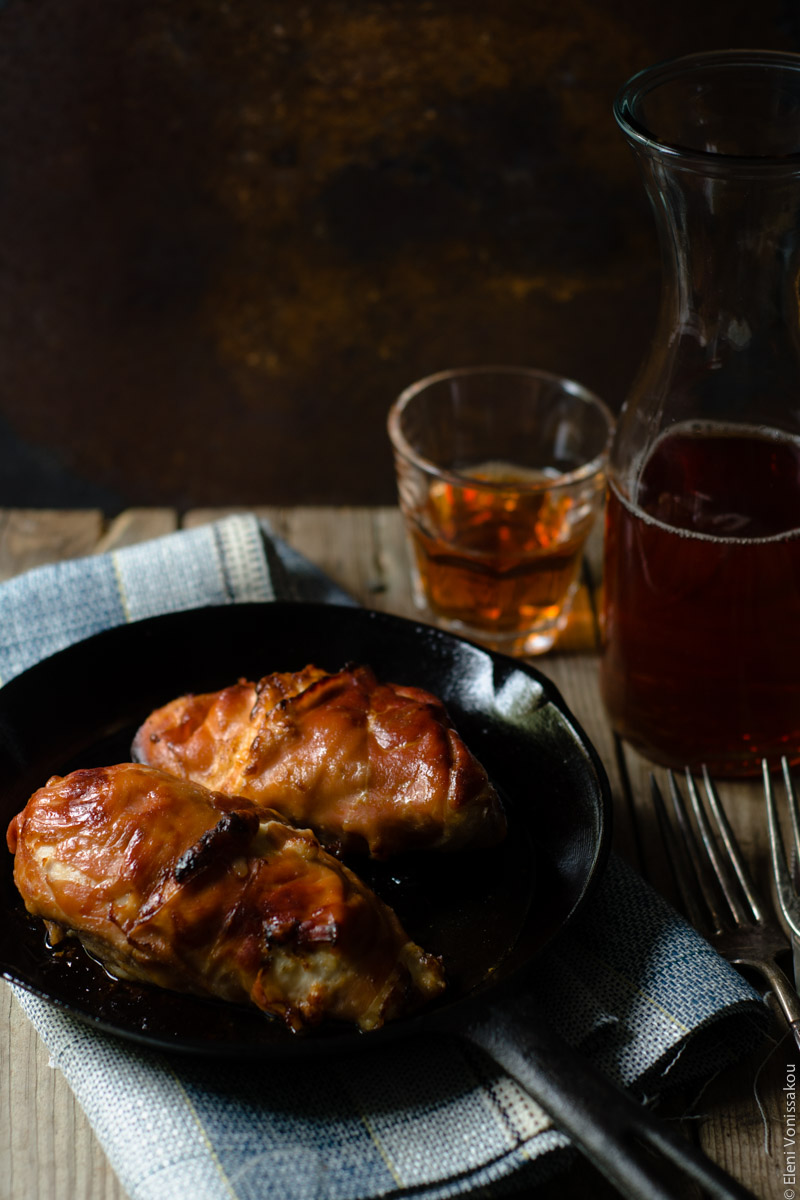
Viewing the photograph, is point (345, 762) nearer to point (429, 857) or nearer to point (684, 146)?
point (429, 857)

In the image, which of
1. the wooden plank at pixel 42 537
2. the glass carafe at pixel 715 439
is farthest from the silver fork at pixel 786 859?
the wooden plank at pixel 42 537

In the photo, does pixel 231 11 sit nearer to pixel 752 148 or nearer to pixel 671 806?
pixel 752 148

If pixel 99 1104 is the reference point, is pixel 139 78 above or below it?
above

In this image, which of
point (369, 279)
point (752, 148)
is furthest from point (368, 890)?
point (369, 279)

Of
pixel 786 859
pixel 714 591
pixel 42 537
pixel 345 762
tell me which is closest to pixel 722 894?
pixel 786 859

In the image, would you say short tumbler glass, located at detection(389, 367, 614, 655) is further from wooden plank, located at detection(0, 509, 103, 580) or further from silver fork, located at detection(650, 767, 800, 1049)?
wooden plank, located at detection(0, 509, 103, 580)

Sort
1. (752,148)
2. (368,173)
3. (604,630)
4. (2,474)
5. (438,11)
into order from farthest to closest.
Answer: (2,474) < (368,173) < (438,11) < (604,630) < (752,148)
